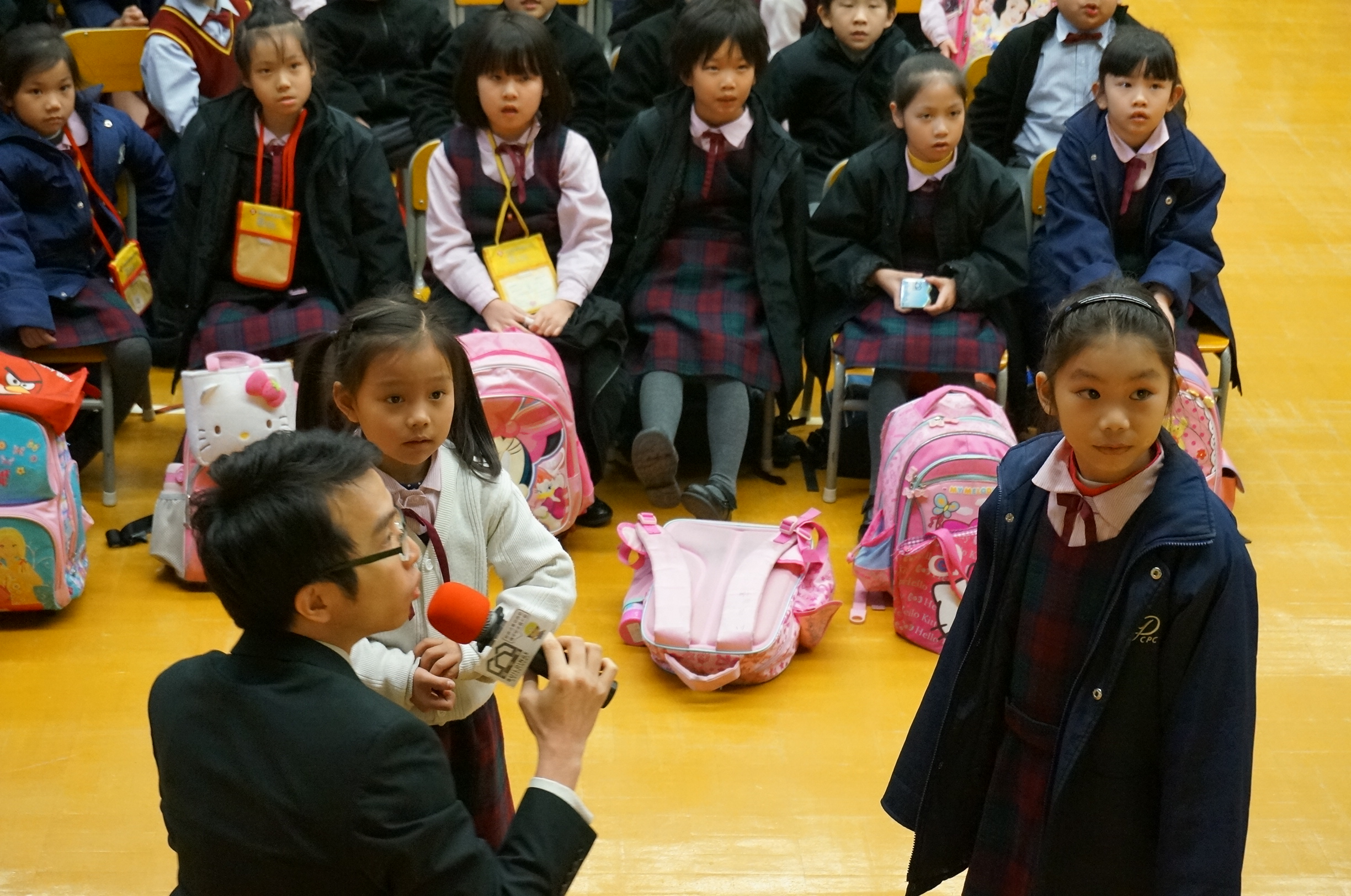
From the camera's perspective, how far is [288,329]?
3.86 meters

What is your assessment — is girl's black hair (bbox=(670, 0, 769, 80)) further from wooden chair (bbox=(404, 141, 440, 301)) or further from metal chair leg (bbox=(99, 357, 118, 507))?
metal chair leg (bbox=(99, 357, 118, 507))

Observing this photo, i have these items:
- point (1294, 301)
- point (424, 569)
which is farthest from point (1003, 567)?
point (1294, 301)

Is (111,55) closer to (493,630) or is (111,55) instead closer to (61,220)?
(61,220)

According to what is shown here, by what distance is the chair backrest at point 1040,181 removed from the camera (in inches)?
166

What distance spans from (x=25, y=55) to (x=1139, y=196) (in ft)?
9.12

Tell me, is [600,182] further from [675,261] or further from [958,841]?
[958,841]

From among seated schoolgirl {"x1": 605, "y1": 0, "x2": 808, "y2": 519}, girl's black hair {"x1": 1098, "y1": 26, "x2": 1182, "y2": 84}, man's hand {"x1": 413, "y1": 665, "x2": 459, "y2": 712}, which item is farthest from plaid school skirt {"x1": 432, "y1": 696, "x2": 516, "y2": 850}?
girl's black hair {"x1": 1098, "y1": 26, "x2": 1182, "y2": 84}

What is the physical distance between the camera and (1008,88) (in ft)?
14.8

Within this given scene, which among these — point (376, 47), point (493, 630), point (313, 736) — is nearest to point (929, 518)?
point (493, 630)

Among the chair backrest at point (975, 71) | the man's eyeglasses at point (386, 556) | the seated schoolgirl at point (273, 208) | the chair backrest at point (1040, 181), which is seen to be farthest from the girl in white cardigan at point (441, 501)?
the chair backrest at point (975, 71)

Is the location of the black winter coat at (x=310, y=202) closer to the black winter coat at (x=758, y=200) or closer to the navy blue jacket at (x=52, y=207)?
the navy blue jacket at (x=52, y=207)

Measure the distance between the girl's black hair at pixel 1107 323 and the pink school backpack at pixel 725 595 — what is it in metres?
1.41

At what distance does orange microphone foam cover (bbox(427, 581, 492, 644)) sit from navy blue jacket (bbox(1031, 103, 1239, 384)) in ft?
8.50

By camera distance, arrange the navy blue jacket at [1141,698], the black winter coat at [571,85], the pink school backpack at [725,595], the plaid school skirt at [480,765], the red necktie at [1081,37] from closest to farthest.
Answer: the navy blue jacket at [1141,698], the plaid school skirt at [480,765], the pink school backpack at [725,595], the red necktie at [1081,37], the black winter coat at [571,85]
